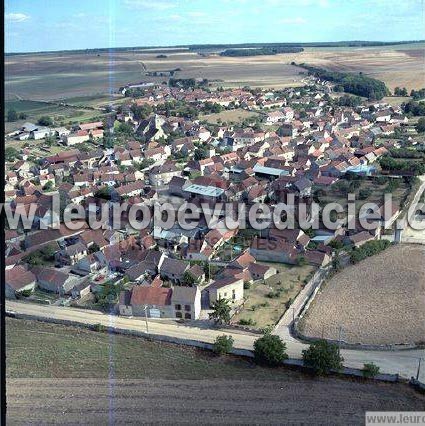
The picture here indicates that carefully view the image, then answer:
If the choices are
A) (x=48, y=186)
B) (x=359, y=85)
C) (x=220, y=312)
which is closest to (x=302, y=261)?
(x=220, y=312)

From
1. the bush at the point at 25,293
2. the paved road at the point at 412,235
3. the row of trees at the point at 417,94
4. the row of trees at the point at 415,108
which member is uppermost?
the row of trees at the point at 417,94

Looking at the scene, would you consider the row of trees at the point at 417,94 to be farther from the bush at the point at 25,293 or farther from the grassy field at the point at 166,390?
the grassy field at the point at 166,390

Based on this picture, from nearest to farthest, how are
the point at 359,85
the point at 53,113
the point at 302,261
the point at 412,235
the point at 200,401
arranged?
the point at 200,401 → the point at 302,261 → the point at 412,235 → the point at 53,113 → the point at 359,85

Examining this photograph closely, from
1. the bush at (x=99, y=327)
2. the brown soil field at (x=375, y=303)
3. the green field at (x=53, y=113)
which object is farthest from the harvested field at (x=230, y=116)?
the bush at (x=99, y=327)

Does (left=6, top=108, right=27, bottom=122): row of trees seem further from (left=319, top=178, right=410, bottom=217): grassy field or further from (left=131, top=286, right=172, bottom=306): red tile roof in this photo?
(left=131, top=286, right=172, bottom=306): red tile roof

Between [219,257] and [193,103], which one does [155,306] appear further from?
[193,103]

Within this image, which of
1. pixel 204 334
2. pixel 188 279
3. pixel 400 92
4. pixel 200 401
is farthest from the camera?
pixel 400 92

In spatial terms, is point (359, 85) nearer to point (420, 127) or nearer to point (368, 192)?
point (420, 127)

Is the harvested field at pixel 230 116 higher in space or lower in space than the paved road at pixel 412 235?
higher
